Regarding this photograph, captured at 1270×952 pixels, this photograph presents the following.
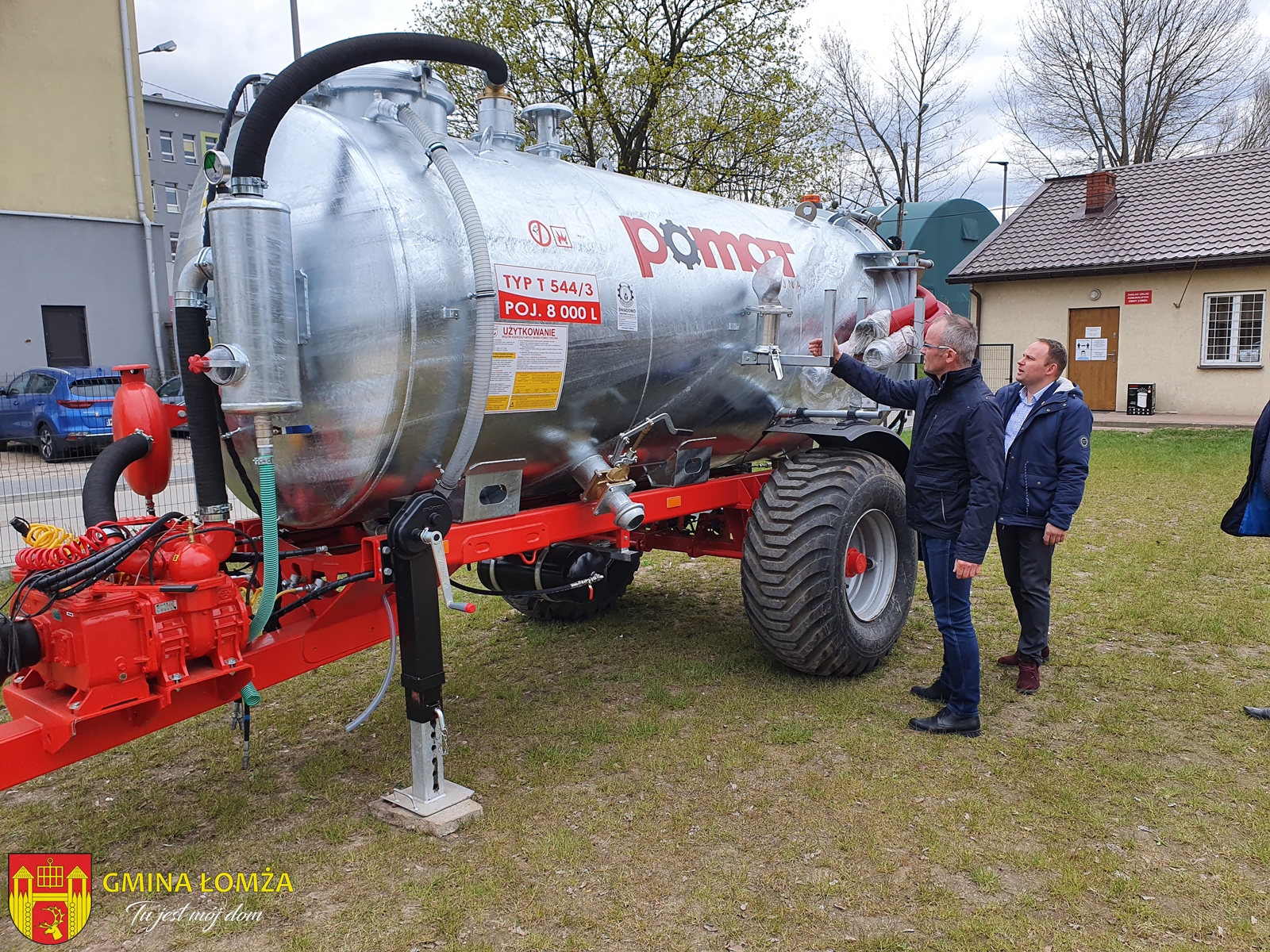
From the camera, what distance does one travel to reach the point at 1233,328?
745 inches

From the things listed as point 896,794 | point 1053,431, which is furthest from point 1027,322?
point 896,794

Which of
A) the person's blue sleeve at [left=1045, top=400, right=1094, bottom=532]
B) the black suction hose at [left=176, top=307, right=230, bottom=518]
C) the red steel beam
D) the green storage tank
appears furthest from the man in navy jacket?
the green storage tank

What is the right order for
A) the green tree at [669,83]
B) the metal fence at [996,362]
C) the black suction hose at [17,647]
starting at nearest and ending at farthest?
the black suction hose at [17,647], the green tree at [669,83], the metal fence at [996,362]

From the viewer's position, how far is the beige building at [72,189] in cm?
1962

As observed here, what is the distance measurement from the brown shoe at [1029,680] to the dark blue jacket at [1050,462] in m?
0.77

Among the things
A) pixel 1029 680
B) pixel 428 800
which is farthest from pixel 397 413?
pixel 1029 680

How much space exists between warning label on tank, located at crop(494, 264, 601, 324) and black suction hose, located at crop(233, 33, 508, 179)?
81cm

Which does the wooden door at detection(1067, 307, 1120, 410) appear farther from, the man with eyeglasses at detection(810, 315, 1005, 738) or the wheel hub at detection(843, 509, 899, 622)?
the man with eyeglasses at detection(810, 315, 1005, 738)

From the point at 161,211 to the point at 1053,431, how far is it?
154ft

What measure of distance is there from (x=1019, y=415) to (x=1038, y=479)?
429 millimetres

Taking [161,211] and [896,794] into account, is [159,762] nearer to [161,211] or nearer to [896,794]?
[896,794]

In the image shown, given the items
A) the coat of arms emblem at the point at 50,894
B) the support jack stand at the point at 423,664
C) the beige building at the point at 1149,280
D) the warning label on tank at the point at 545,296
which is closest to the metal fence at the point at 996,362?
the beige building at the point at 1149,280

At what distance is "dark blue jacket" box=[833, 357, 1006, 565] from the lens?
4.28m

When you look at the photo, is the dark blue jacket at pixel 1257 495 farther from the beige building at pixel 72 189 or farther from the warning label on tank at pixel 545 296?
the beige building at pixel 72 189
